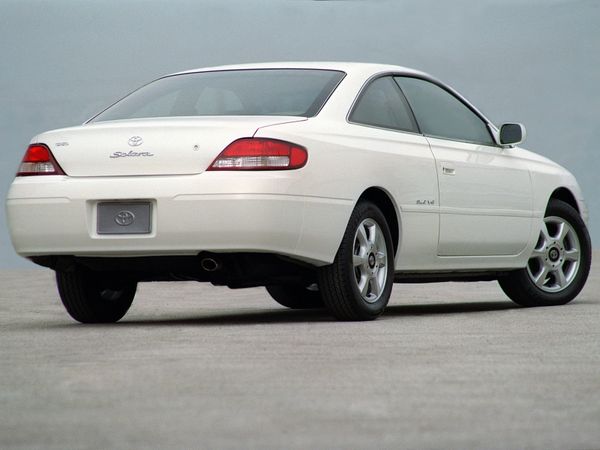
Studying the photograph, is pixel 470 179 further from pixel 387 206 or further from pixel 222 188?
pixel 222 188

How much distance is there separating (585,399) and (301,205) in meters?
2.69

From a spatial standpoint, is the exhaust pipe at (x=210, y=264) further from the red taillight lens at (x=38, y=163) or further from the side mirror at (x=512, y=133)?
the side mirror at (x=512, y=133)

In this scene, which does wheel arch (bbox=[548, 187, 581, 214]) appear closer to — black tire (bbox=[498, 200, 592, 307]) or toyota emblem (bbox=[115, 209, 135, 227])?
black tire (bbox=[498, 200, 592, 307])

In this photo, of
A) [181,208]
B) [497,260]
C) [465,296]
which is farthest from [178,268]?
[465,296]

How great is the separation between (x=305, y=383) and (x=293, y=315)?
161 inches

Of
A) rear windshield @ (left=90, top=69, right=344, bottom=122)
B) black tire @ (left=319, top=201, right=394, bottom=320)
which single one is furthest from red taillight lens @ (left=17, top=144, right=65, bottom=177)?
black tire @ (left=319, top=201, right=394, bottom=320)

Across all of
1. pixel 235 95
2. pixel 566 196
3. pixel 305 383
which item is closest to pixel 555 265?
pixel 566 196

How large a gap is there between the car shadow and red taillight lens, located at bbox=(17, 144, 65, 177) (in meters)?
1.03

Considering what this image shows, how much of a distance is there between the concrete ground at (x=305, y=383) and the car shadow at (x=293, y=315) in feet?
0.25

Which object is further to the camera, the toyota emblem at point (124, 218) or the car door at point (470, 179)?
the car door at point (470, 179)

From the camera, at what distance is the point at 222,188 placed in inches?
264

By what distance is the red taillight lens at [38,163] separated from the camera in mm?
7133

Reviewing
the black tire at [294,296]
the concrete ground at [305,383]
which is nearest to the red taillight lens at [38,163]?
the concrete ground at [305,383]

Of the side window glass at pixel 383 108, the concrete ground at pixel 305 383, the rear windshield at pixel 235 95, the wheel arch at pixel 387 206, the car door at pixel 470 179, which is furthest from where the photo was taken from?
the car door at pixel 470 179
